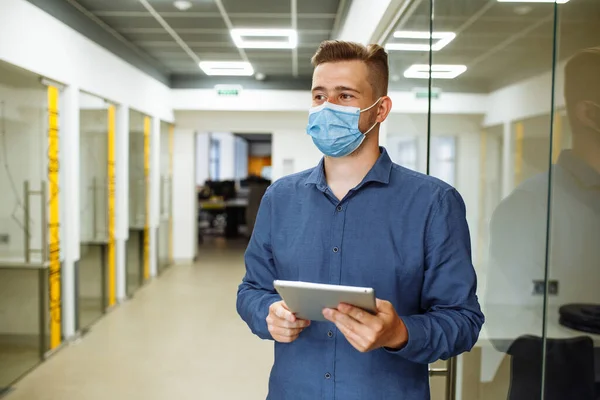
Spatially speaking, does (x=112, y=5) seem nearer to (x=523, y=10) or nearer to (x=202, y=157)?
(x=523, y=10)

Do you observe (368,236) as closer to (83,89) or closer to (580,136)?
(580,136)

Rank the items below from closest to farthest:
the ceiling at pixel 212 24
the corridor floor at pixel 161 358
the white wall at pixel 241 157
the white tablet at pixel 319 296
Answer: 1. the white tablet at pixel 319 296
2. the corridor floor at pixel 161 358
3. the ceiling at pixel 212 24
4. the white wall at pixel 241 157

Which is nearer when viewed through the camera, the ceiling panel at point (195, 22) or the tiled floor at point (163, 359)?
the tiled floor at point (163, 359)

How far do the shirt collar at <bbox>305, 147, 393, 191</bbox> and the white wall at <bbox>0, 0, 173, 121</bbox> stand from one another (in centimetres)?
330

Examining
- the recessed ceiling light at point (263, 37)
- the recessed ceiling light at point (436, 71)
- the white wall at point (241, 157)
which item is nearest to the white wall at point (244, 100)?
the recessed ceiling light at point (263, 37)

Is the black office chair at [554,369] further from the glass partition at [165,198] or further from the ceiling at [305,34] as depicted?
the glass partition at [165,198]

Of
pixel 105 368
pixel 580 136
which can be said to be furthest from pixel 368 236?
pixel 105 368

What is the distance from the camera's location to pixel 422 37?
2971mm

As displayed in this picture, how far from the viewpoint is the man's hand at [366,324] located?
1.25m

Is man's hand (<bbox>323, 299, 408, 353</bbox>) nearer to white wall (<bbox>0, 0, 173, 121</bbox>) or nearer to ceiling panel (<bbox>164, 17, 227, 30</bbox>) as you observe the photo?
white wall (<bbox>0, 0, 173, 121</bbox>)

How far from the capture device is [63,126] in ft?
16.9

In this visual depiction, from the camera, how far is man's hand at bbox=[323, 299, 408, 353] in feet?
4.11

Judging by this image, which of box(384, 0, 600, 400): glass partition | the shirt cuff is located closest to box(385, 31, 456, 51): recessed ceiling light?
box(384, 0, 600, 400): glass partition

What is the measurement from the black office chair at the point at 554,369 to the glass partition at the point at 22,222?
3707mm
